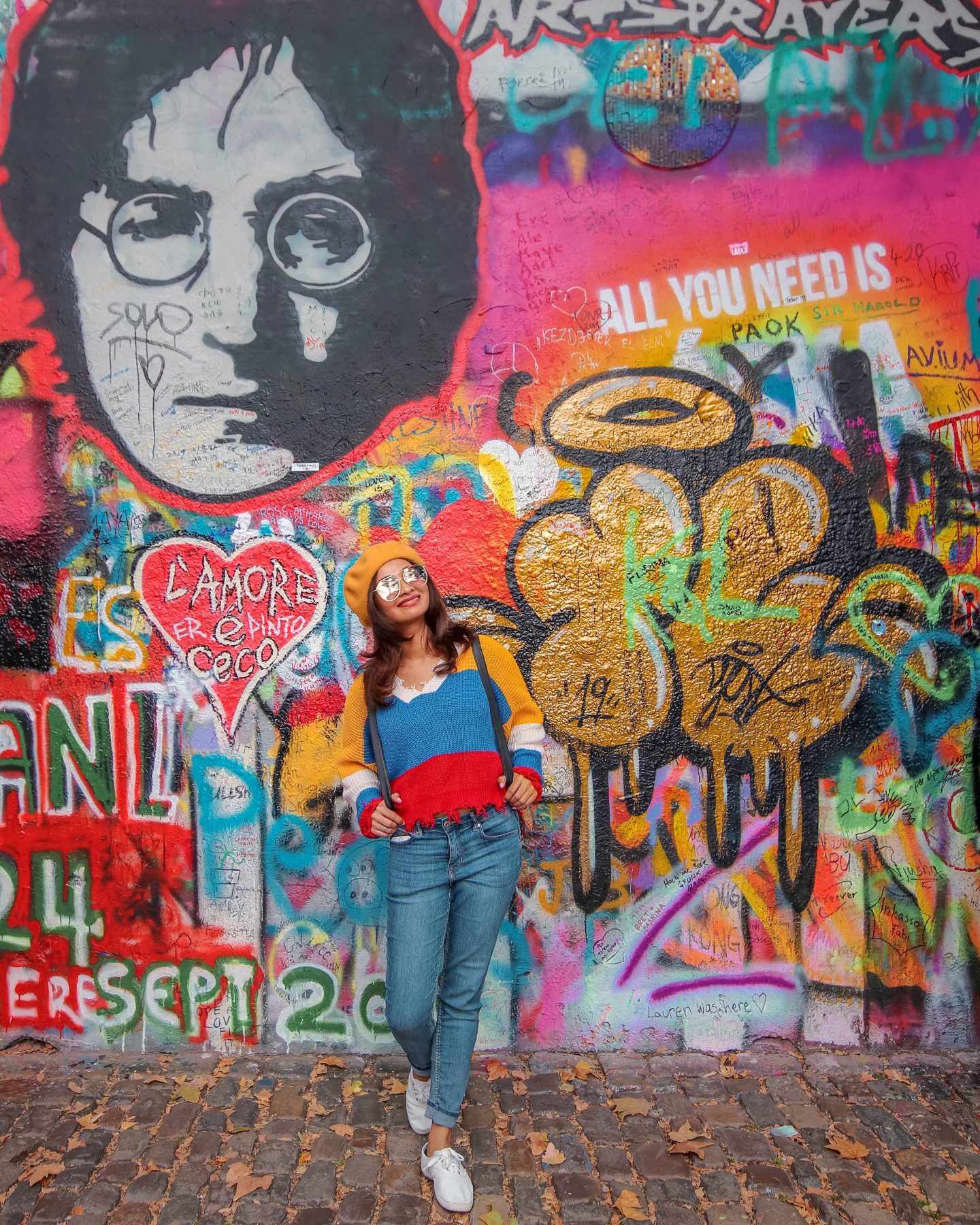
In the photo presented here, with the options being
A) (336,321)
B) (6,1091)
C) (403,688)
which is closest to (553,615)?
(403,688)

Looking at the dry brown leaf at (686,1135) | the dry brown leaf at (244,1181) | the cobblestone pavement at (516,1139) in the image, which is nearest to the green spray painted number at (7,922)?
the cobblestone pavement at (516,1139)

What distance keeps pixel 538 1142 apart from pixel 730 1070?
3.00ft

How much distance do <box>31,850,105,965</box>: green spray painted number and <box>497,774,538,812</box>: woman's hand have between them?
1.99 m

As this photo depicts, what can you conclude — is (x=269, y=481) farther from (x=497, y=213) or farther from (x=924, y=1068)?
(x=924, y=1068)

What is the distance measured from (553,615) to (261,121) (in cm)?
240

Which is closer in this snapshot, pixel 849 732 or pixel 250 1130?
pixel 250 1130

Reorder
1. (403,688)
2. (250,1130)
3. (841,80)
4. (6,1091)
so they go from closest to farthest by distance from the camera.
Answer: (403,688) → (250,1130) → (6,1091) → (841,80)

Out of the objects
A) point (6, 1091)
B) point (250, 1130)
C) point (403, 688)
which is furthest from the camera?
point (6, 1091)

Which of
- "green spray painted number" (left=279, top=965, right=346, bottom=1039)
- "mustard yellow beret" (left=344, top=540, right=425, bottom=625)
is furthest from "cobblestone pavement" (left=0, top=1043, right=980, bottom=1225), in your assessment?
"mustard yellow beret" (left=344, top=540, right=425, bottom=625)

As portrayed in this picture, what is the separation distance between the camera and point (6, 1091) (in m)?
3.33

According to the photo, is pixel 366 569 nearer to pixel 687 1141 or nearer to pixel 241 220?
pixel 241 220

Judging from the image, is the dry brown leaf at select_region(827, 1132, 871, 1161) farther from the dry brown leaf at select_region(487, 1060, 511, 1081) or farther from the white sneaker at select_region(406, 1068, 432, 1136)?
the white sneaker at select_region(406, 1068, 432, 1136)

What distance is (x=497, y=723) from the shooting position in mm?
2814

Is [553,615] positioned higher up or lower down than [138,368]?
lower down
